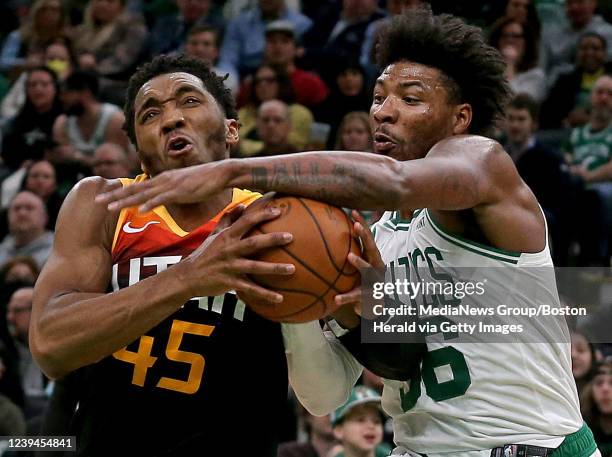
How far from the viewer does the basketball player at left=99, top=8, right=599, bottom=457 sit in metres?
3.40

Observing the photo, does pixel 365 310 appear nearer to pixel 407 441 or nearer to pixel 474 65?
pixel 407 441

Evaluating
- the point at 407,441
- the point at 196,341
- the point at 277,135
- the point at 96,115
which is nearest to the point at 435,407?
the point at 407,441

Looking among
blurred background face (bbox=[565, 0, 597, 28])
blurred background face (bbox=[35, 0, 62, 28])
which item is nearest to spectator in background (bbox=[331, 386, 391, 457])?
blurred background face (bbox=[565, 0, 597, 28])

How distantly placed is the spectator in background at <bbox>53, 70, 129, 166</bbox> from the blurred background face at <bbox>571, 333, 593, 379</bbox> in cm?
464

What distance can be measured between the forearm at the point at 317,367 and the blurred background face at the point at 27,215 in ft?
16.9

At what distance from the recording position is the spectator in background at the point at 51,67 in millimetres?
11102

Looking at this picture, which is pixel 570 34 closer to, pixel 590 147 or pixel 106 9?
pixel 590 147

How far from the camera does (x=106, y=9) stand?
11.6 metres

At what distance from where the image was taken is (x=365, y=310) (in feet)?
12.3

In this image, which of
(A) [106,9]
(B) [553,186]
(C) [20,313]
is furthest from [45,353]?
(A) [106,9]

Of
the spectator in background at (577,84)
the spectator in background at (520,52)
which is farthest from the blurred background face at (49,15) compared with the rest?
the spectator in background at (577,84)

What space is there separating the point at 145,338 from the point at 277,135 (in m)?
5.52

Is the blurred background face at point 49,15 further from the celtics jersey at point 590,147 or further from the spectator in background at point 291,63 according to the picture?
the celtics jersey at point 590,147

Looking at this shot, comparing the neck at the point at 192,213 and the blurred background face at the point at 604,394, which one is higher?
the neck at the point at 192,213
